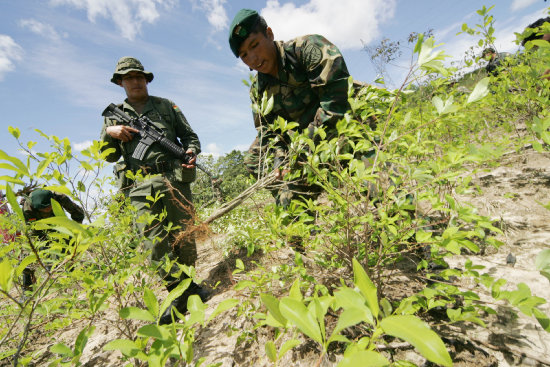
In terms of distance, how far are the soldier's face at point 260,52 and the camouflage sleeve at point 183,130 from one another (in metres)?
1.34

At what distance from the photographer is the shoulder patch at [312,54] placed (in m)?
1.99

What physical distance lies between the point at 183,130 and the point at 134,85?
0.75 metres

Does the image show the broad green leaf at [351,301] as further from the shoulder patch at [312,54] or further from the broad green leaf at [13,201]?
the shoulder patch at [312,54]

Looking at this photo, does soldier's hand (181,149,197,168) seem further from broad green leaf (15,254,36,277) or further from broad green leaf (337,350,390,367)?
broad green leaf (337,350,390,367)

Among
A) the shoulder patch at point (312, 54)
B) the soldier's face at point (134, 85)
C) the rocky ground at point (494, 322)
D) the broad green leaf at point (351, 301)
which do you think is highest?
the soldier's face at point (134, 85)

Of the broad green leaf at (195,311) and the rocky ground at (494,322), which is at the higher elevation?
the broad green leaf at (195,311)

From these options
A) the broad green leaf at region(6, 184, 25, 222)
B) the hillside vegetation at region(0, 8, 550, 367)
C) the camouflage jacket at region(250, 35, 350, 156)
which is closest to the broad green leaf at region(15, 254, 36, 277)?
the hillside vegetation at region(0, 8, 550, 367)

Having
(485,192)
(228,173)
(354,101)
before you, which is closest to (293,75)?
(354,101)

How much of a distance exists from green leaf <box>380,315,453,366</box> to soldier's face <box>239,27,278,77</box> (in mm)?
2281

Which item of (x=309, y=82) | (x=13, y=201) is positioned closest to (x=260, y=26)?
(x=309, y=82)

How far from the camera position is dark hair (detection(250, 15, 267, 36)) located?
2.12 meters

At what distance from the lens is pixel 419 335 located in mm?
358

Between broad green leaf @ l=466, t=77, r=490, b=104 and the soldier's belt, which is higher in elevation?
the soldier's belt

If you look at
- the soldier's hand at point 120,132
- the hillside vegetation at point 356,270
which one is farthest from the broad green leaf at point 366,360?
the soldier's hand at point 120,132
